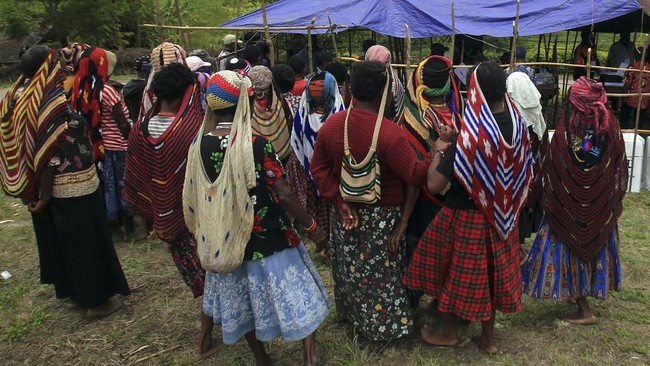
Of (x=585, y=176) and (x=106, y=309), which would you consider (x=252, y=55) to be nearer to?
(x=106, y=309)

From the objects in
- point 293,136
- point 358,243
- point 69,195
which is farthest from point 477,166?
point 69,195

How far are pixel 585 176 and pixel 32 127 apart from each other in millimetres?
3223

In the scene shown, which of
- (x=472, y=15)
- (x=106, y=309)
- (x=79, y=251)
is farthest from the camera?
(x=472, y=15)

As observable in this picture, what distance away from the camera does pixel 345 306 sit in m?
3.10

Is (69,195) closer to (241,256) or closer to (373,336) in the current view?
(241,256)

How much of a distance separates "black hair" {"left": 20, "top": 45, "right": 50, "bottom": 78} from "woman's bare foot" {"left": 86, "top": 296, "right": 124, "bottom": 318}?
163 cm

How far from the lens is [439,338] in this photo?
304 centimetres

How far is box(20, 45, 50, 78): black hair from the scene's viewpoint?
313 centimetres

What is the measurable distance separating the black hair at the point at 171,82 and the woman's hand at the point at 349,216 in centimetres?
116

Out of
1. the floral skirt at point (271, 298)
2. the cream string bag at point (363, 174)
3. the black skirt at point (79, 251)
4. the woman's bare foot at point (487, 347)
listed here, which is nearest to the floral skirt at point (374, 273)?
the cream string bag at point (363, 174)

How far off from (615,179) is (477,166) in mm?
1042

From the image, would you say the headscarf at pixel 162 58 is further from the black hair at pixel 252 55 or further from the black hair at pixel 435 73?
the black hair at pixel 435 73

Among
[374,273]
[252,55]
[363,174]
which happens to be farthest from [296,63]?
[374,273]

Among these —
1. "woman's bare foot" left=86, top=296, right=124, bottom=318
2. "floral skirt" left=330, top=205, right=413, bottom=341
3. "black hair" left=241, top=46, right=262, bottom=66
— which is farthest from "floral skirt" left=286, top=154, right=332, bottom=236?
"black hair" left=241, top=46, right=262, bottom=66
